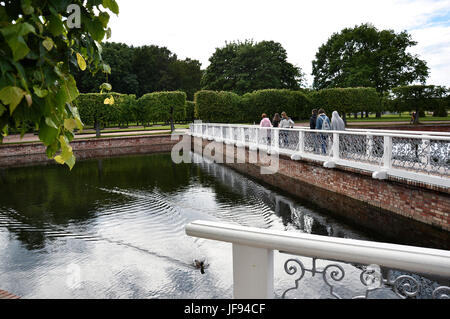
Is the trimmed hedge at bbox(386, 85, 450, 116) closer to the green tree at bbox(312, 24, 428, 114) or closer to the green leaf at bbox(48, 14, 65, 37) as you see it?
the green tree at bbox(312, 24, 428, 114)

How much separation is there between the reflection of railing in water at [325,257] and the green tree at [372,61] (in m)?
51.2

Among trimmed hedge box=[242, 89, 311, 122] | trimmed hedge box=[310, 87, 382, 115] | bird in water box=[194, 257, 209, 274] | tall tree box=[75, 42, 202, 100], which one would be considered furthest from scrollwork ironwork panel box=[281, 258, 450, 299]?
tall tree box=[75, 42, 202, 100]

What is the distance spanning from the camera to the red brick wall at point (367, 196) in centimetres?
781

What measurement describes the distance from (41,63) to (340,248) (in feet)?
4.47

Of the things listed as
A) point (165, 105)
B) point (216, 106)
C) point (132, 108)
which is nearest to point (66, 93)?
point (216, 106)

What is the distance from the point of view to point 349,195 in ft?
36.3

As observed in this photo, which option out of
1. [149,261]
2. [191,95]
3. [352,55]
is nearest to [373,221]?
[149,261]

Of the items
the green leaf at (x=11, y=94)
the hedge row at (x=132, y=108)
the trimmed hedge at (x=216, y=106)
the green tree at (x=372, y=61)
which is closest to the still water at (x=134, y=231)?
the green leaf at (x=11, y=94)

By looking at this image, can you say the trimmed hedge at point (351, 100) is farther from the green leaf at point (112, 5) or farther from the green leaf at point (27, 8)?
the green leaf at point (27, 8)

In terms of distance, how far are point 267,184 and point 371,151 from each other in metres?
5.39

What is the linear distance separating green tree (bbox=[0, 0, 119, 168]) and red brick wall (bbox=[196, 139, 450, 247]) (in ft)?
24.6

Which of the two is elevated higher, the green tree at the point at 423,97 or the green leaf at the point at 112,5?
the green tree at the point at 423,97

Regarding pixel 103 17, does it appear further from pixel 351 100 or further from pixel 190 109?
pixel 190 109
